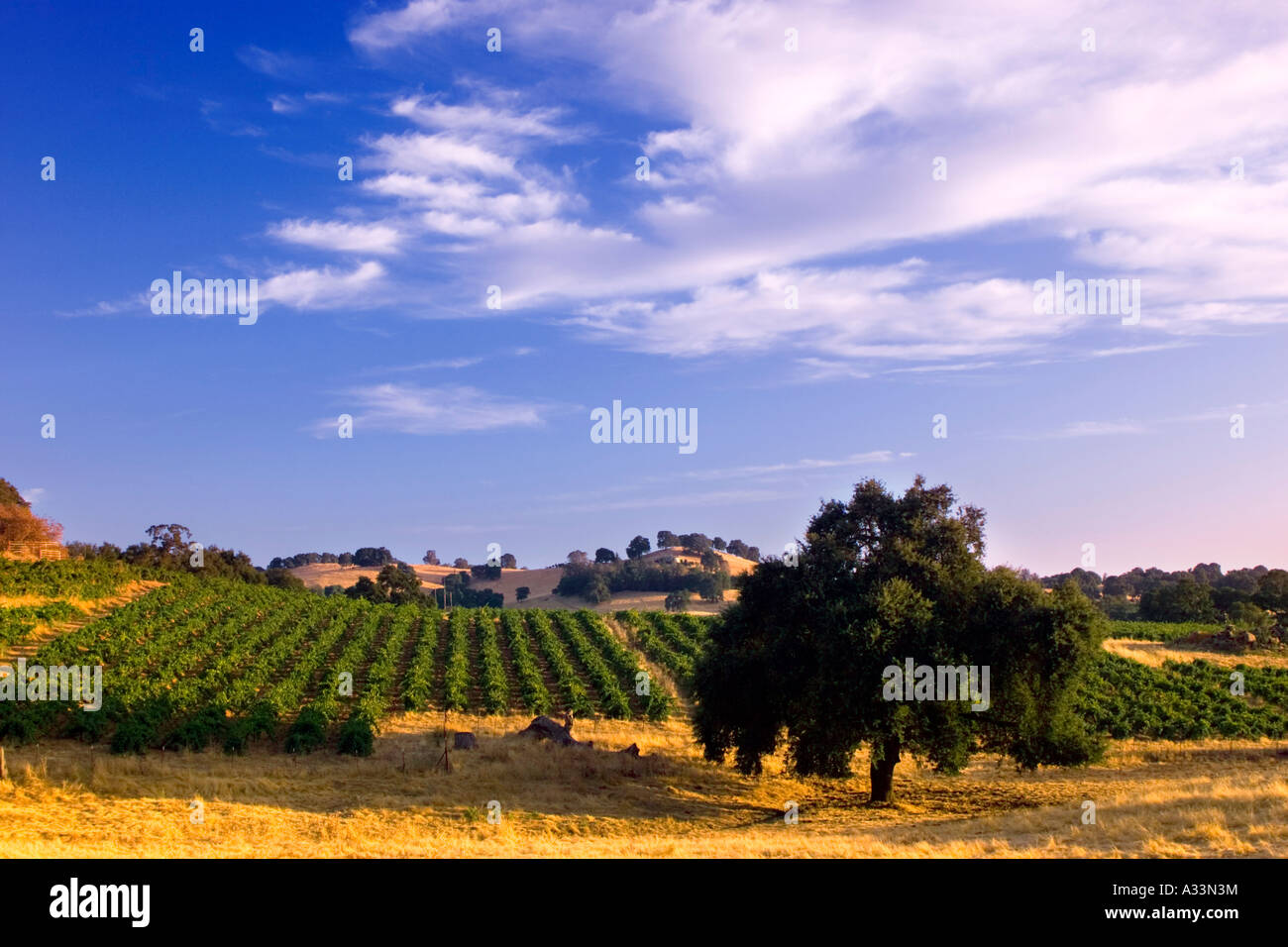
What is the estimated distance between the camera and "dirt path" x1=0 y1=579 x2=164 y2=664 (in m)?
44.7

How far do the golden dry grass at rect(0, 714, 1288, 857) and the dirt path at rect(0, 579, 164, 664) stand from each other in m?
17.9

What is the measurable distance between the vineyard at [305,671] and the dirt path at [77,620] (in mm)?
1306

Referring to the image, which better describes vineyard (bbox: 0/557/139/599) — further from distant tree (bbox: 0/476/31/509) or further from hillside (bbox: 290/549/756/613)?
hillside (bbox: 290/549/756/613)

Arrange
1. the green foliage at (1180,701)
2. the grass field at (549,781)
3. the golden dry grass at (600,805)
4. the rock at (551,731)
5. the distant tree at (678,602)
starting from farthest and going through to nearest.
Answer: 1. the distant tree at (678,602)
2. the green foliage at (1180,701)
3. the rock at (551,731)
4. the grass field at (549,781)
5. the golden dry grass at (600,805)

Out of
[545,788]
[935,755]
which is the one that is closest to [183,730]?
[545,788]

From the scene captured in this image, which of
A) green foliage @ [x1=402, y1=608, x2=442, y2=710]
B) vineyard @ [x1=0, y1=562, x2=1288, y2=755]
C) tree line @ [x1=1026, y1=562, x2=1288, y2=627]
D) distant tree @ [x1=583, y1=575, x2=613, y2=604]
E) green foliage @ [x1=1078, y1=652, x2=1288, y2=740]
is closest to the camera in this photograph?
vineyard @ [x1=0, y1=562, x2=1288, y2=755]

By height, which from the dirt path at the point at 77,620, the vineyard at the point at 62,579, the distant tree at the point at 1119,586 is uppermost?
the vineyard at the point at 62,579

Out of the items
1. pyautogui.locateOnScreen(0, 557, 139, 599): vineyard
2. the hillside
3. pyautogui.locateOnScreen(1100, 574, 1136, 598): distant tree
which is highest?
pyautogui.locateOnScreen(0, 557, 139, 599): vineyard

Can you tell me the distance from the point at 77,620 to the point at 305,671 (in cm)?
2055

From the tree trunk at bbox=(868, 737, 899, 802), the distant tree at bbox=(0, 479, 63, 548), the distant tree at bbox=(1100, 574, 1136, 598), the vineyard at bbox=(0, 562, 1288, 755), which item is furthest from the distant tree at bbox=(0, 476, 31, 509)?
→ the distant tree at bbox=(1100, 574, 1136, 598)

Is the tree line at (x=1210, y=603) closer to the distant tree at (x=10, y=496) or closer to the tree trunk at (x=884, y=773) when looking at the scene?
the tree trunk at (x=884, y=773)

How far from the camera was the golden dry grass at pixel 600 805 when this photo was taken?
1645 centimetres

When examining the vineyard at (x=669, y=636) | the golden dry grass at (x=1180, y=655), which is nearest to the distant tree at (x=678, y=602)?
the vineyard at (x=669, y=636)
